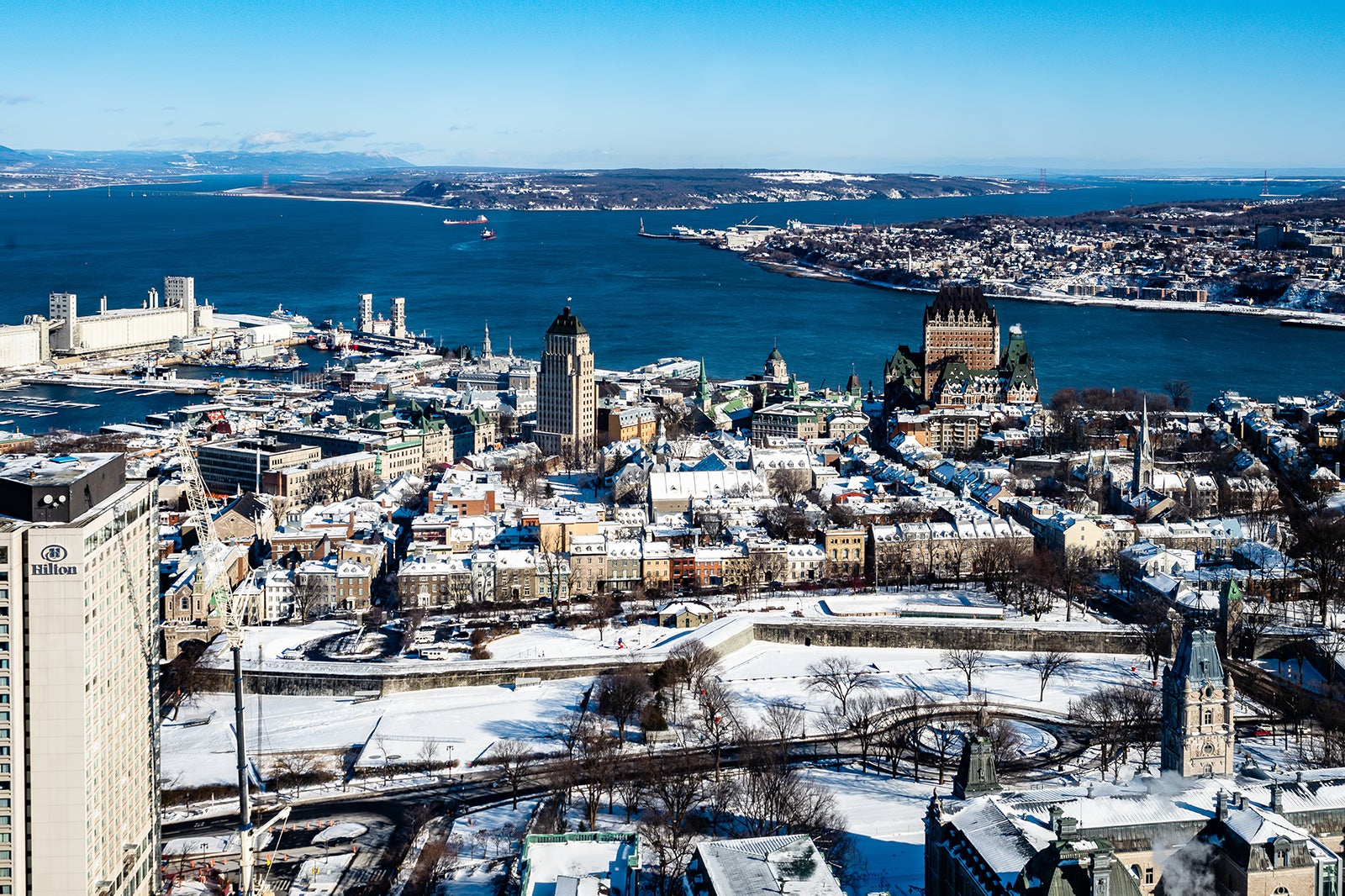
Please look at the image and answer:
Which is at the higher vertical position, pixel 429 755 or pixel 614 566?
pixel 614 566

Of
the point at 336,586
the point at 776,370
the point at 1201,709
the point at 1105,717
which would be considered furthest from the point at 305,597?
the point at 776,370

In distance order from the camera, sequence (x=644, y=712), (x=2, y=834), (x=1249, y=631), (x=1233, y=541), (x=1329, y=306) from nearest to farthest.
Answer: (x=2, y=834), (x=644, y=712), (x=1249, y=631), (x=1233, y=541), (x=1329, y=306)

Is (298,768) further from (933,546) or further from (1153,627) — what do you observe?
(933,546)

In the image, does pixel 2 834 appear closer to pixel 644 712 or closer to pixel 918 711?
pixel 644 712

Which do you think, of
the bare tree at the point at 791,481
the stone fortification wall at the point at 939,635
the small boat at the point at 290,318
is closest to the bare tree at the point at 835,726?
the stone fortification wall at the point at 939,635

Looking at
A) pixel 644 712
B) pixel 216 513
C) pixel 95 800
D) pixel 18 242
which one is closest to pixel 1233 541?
pixel 644 712

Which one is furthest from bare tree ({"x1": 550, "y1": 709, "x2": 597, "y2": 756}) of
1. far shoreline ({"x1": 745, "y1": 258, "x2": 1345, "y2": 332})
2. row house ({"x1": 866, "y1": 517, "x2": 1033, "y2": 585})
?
far shoreline ({"x1": 745, "y1": 258, "x2": 1345, "y2": 332})

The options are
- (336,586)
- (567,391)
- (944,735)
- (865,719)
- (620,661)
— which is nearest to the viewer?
(865,719)

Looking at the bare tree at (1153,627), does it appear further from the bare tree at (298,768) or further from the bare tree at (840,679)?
the bare tree at (298,768)
